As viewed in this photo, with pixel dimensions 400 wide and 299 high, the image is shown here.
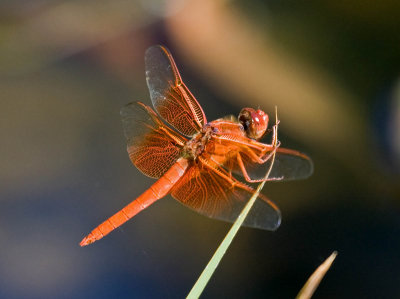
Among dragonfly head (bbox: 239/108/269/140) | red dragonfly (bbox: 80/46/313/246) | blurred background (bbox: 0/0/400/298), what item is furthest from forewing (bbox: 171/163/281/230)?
blurred background (bbox: 0/0/400/298)

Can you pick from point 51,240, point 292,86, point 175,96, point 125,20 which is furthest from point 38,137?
point 292,86

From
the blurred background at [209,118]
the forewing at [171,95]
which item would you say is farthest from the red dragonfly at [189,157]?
the blurred background at [209,118]

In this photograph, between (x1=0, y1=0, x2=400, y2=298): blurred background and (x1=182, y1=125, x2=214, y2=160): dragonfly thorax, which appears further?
(x1=0, y1=0, x2=400, y2=298): blurred background

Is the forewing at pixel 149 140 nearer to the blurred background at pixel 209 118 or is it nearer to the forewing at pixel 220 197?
the forewing at pixel 220 197

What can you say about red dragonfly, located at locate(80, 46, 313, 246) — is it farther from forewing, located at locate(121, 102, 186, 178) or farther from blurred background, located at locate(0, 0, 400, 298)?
blurred background, located at locate(0, 0, 400, 298)

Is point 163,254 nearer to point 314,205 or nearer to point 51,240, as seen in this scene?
point 51,240

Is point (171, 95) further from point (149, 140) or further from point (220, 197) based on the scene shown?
point (220, 197)
